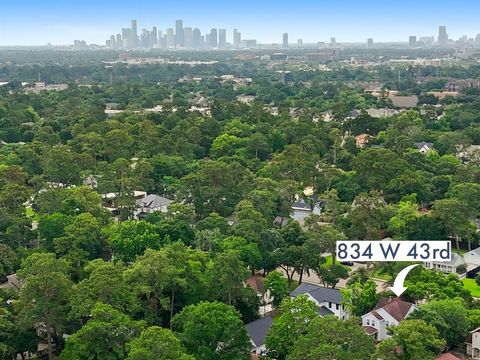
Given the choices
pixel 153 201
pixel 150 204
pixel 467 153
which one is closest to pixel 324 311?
pixel 150 204

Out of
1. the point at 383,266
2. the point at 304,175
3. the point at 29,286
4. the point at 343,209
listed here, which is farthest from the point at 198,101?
the point at 29,286

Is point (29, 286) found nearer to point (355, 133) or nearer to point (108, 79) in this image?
point (355, 133)

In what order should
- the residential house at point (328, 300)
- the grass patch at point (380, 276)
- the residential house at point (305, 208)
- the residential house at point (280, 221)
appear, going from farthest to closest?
the residential house at point (305, 208), the residential house at point (280, 221), the grass patch at point (380, 276), the residential house at point (328, 300)

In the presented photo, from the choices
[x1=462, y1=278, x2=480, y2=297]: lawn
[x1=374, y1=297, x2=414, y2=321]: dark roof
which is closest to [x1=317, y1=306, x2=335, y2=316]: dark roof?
[x1=374, y1=297, x2=414, y2=321]: dark roof

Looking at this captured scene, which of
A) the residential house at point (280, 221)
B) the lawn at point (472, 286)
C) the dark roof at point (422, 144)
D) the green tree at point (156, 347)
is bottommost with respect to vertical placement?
the lawn at point (472, 286)

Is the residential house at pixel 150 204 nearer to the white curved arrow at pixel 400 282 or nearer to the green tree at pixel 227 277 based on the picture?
the green tree at pixel 227 277

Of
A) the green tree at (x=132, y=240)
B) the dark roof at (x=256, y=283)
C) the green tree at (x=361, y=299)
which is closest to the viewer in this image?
the green tree at (x=361, y=299)

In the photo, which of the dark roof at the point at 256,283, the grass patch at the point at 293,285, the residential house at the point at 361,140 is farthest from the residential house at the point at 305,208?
the residential house at the point at 361,140
